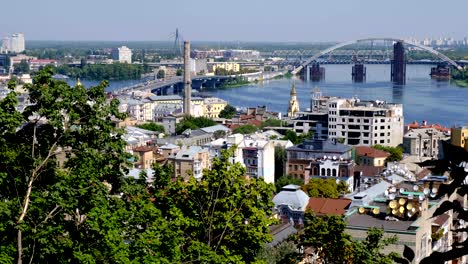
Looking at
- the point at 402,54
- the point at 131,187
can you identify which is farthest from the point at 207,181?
the point at 402,54

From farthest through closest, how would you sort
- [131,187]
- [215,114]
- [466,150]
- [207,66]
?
[207,66], [215,114], [131,187], [466,150]

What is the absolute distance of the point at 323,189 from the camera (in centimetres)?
782

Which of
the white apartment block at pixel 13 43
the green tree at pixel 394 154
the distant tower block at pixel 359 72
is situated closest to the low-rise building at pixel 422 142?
the green tree at pixel 394 154

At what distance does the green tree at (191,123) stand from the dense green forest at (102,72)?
1941 cm

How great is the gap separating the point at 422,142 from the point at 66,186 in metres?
10.3

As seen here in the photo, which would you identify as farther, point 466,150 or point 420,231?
point 420,231

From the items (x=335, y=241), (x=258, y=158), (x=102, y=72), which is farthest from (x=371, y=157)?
(x=102, y=72)

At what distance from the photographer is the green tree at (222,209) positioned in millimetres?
2863

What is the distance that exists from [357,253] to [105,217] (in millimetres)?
1022

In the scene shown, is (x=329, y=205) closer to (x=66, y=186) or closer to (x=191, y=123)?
(x=66, y=186)

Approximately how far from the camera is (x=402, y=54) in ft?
117

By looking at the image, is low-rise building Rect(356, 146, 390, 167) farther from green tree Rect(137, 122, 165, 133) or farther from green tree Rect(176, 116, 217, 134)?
green tree Rect(137, 122, 165, 133)

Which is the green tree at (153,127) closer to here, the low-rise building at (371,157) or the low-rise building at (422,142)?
the low-rise building at (422,142)

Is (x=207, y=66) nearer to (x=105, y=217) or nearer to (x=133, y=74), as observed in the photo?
(x=133, y=74)
